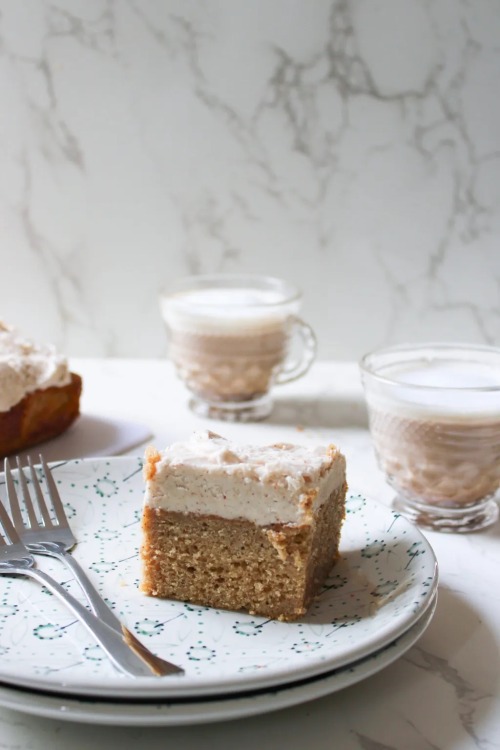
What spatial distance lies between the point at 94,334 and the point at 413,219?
787 mm

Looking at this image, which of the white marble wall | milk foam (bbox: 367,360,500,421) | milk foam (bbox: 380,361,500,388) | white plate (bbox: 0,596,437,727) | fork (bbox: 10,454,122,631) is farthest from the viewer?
the white marble wall

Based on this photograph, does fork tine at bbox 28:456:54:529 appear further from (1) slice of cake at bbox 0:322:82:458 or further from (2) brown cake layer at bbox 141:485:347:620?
(1) slice of cake at bbox 0:322:82:458

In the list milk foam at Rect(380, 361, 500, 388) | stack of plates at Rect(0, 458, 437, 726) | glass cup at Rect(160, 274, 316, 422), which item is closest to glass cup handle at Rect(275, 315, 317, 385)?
glass cup at Rect(160, 274, 316, 422)

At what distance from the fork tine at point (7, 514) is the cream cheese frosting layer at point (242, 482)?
0.20 meters

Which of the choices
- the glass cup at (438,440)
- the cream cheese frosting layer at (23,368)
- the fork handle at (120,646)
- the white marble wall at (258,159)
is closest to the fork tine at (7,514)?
the fork handle at (120,646)

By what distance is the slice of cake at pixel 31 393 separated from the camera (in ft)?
5.01

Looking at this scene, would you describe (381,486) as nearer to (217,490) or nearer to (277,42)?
(217,490)

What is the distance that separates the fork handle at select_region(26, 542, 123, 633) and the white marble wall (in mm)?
1066

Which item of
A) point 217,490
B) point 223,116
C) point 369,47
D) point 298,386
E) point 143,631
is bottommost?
point 298,386

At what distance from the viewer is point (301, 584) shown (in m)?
1.01

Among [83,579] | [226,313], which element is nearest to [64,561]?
[83,579]

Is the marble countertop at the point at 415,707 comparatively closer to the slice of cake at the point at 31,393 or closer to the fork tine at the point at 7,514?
the fork tine at the point at 7,514

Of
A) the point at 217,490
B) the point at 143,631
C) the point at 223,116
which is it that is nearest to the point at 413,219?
the point at 223,116

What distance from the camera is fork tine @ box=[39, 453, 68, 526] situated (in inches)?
47.5
